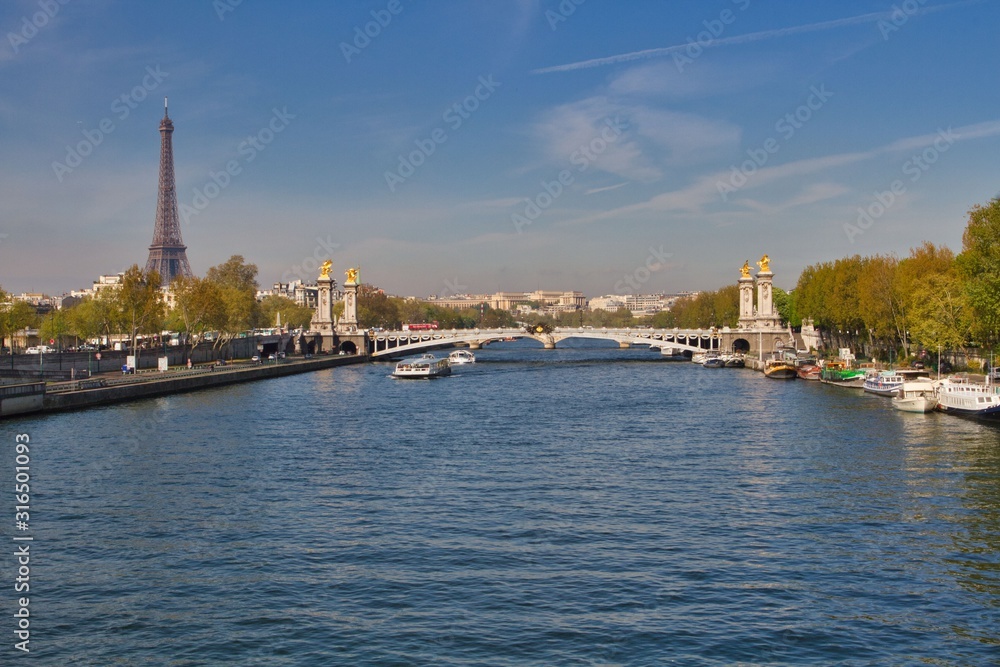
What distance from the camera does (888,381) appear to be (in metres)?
53.8

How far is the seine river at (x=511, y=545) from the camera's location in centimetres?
1555

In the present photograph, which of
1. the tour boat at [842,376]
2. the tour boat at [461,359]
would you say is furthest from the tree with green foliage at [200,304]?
the tour boat at [842,376]

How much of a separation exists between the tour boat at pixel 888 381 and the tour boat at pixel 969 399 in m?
5.56

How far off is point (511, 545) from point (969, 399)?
29817mm

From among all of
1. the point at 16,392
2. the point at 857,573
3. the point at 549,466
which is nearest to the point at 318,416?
the point at 16,392

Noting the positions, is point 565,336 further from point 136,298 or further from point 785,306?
point 136,298

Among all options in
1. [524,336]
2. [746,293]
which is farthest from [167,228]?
[746,293]

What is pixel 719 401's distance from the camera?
52969 mm

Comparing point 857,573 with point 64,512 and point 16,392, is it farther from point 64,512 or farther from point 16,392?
point 16,392

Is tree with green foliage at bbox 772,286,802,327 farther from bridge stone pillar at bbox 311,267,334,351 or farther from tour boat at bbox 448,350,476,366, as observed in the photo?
bridge stone pillar at bbox 311,267,334,351

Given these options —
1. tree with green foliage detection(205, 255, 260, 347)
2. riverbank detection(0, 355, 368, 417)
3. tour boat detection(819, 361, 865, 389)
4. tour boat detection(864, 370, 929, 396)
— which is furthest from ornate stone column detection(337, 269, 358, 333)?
tour boat detection(864, 370, 929, 396)

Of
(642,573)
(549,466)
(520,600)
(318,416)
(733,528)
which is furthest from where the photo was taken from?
(318,416)

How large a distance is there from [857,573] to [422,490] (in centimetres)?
1190

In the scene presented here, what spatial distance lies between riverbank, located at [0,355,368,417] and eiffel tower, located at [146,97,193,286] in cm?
6988
